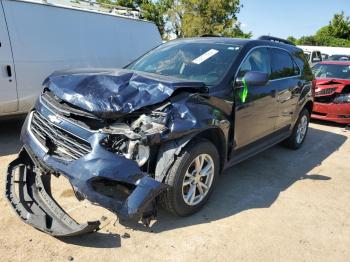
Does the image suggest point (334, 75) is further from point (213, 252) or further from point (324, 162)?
point (213, 252)

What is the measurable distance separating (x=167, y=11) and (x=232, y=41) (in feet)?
99.9

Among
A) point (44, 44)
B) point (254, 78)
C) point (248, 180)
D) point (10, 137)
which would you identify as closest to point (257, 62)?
point (254, 78)

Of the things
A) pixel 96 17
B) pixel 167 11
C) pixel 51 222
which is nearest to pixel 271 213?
pixel 51 222

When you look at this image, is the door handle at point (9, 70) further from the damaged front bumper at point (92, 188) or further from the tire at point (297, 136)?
the tire at point (297, 136)

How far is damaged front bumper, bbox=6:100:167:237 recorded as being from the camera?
123 inches

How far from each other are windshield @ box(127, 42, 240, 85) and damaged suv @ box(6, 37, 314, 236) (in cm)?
1

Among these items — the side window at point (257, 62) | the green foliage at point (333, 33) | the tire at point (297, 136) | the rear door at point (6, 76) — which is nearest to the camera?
the side window at point (257, 62)

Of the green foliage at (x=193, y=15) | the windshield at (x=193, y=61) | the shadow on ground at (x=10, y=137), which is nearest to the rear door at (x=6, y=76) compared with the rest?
the shadow on ground at (x=10, y=137)

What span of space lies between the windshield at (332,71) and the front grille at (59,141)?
828 centimetres

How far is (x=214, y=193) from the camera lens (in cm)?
455

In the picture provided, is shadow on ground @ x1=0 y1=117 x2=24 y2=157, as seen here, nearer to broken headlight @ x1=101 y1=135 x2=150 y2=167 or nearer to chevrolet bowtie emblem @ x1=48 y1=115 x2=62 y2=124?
chevrolet bowtie emblem @ x1=48 y1=115 x2=62 y2=124

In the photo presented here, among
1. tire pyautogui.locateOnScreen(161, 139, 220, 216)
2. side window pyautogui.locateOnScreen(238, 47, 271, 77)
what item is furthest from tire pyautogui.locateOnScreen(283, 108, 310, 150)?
tire pyautogui.locateOnScreen(161, 139, 220, 216)

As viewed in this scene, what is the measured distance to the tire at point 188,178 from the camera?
349cm

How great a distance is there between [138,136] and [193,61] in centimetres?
178
